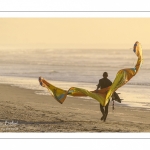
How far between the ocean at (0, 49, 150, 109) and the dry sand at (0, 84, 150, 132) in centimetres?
12

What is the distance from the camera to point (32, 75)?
6570 mm

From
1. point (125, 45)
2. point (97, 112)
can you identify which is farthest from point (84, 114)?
point (125, 45)

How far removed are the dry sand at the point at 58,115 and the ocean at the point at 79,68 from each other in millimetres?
115

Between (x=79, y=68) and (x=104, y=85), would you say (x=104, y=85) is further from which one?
(x=79, y=68)

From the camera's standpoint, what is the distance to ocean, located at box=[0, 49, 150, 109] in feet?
21.3

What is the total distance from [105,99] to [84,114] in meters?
0.34

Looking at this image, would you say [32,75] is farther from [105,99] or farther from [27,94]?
[105,99]

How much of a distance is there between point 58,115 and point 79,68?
2.19 ft

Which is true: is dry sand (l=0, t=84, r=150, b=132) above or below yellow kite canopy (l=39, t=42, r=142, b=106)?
below

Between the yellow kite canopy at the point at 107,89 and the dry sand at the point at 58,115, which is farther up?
the yellow kite canopy at the point at 107,89

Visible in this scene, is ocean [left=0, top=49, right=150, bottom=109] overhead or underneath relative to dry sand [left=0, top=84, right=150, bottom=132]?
overhead

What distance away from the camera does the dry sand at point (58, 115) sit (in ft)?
21.4

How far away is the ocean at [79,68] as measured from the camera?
6484 millimetres

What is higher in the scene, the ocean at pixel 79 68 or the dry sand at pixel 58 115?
the ocean at pixel 79 68
